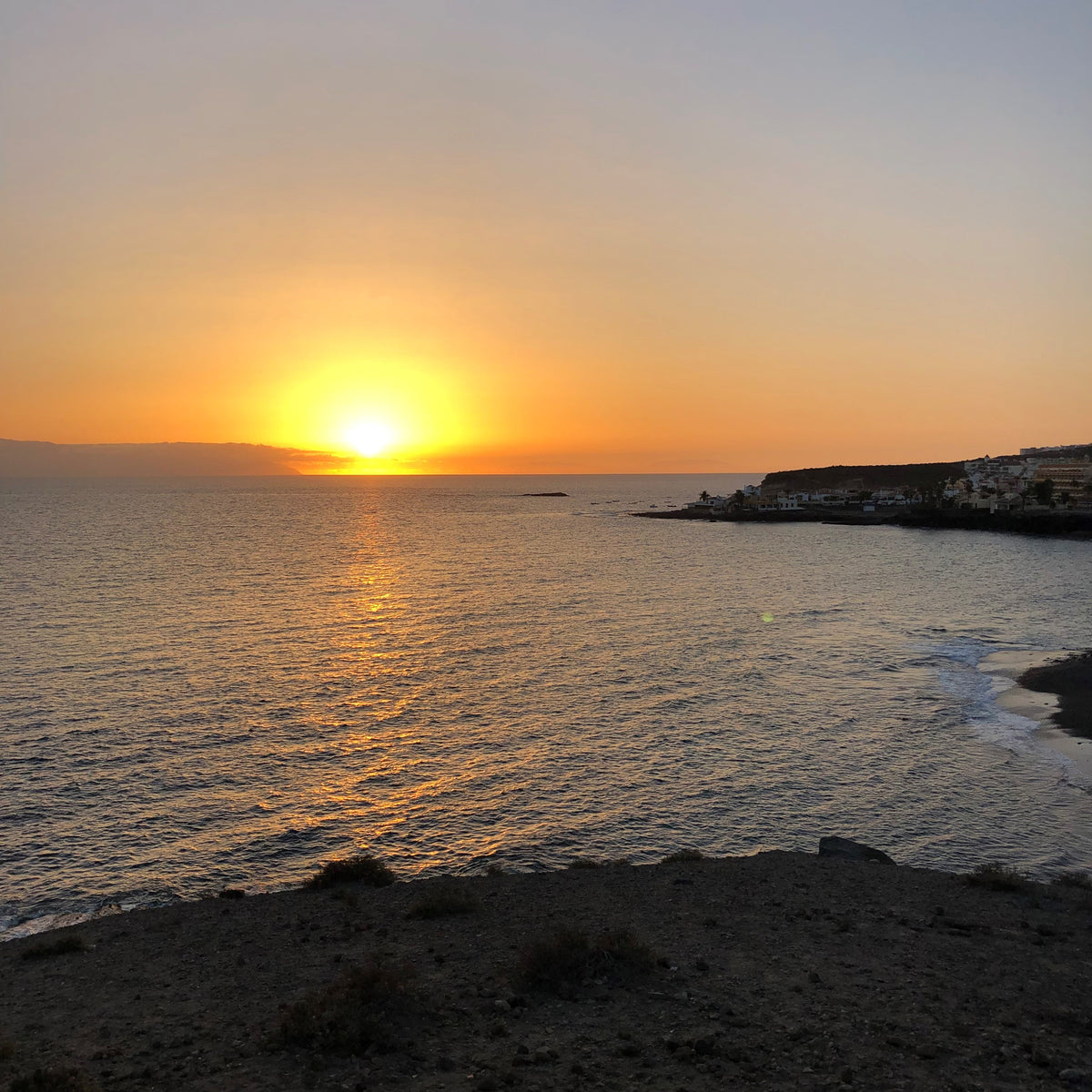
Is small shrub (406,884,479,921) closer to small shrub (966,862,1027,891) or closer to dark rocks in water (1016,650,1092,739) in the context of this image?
small shrub (966,862,1027,891)

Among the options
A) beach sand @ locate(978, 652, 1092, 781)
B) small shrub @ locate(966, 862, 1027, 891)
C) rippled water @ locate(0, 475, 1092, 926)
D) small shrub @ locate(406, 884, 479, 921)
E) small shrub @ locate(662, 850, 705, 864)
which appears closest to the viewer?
small shrub @ locate(406, 884, 479, 921)

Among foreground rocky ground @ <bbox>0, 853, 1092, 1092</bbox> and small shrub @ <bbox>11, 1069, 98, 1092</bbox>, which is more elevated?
small shrub @ <bbox>11, 1069, 98, 1092</bbox>

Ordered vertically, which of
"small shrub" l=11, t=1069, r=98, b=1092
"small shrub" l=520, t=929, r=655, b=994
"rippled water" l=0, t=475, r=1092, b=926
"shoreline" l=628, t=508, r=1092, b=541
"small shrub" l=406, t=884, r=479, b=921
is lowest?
"rippled water" l=0, t=475, r=1092, b=926

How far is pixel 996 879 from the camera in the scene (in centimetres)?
1956

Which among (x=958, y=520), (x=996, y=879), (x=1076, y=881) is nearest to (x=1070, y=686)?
(x=1076, y=881)

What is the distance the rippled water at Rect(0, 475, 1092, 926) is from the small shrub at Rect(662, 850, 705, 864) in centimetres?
129

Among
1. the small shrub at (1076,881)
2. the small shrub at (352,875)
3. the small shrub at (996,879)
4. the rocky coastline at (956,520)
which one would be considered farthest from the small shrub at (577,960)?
the rocky coastline at (956,520)

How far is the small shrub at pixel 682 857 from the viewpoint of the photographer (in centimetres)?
2203

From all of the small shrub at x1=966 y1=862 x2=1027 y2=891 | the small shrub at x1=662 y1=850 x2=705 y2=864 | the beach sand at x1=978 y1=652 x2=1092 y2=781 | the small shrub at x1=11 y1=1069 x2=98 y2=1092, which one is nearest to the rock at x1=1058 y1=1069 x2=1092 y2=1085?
the small shrub at x1=966 y1=862 x2=1027 y2=891

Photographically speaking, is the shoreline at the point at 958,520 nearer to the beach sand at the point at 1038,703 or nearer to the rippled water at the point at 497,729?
the rippled water at the point at 497,729

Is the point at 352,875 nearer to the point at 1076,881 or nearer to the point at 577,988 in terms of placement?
the point at 577,988

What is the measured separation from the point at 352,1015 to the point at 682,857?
11.6 metres

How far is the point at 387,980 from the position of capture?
13.7 meters

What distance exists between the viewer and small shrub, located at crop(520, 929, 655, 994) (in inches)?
572
